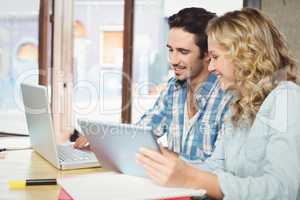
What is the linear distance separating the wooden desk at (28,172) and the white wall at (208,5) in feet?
7.22

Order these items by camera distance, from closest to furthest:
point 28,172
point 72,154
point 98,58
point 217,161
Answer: point 217,161, point 28,172, point 72,154, point 98,58

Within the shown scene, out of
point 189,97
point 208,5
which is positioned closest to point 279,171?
point 189,97

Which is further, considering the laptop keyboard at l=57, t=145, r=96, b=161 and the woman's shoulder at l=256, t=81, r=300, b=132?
the laptop keyboard at l=57, t=145, r=96, b=161

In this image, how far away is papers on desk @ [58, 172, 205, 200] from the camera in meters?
1.09

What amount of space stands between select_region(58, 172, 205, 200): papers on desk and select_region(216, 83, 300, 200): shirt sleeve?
0.10 meters

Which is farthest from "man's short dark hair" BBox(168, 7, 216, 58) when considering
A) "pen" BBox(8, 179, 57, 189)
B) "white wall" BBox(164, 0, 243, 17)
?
"white wall" BBox(164, 0, 243, 17)

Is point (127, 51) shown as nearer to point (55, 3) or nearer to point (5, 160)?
point (55, 3)

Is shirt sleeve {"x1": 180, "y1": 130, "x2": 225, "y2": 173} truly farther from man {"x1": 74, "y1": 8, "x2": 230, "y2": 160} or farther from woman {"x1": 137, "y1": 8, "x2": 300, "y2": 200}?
man {"x1": 74, "y1": 8, "x2": 230, "y2": 160}

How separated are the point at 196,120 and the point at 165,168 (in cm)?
81

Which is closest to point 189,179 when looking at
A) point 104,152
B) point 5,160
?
point 104,152

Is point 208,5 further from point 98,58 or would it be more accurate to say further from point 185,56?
point 185,56

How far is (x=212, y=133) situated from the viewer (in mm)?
1835

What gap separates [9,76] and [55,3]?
0.84m

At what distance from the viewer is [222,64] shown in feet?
4.46
